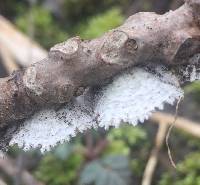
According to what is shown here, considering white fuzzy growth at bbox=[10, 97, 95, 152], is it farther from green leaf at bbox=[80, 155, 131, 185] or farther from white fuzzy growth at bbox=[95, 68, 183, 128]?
green leaf at bbox=[80, 155, 131, 185]

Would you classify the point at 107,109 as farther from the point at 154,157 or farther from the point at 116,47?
the point at 154,157

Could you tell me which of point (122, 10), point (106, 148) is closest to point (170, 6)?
point (122, 10)

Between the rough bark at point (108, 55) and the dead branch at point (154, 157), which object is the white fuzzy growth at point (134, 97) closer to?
the rough bark at point (108, 55)

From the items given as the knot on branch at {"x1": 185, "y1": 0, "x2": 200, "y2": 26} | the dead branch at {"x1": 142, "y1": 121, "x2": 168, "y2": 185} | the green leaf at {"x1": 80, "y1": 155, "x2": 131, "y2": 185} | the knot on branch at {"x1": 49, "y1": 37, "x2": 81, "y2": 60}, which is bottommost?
the knot on branch at {"x1": 49, "y1": 37, "x2": 81, "y2": 60}

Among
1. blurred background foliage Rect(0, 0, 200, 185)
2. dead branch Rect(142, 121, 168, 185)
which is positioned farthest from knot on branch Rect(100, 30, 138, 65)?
dead branch Rect(142, 121, 168, 185)

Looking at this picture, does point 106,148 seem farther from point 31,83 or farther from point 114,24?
point 31,83

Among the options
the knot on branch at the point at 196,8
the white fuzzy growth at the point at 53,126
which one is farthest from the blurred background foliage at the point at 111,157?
the knot on branch at the point at 196,8
